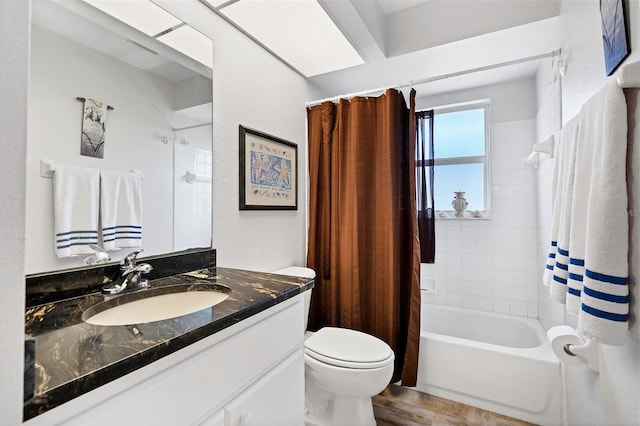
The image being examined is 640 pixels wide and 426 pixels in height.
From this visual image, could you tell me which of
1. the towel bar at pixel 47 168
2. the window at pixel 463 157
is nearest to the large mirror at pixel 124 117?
the towel bar at pixel 47 168

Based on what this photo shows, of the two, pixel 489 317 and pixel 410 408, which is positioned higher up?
pixel 489 317

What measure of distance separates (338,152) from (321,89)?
755mm

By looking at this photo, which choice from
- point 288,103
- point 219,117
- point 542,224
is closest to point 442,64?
point 288,103

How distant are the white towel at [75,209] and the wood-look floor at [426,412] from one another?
1.72 metres

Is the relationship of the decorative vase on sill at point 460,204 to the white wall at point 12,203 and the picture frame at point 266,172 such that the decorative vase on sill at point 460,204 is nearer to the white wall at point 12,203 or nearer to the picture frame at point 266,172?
the picture frame at point 266,172

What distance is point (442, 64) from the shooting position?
7.27 feet

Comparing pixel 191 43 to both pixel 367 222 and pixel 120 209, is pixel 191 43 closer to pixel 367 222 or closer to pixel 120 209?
pixel 120 209

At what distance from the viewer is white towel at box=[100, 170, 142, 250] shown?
1095mm

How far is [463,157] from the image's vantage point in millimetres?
2730

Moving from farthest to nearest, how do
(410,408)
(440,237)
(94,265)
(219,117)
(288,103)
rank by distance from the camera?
(440,237)
(288,103)
(410,408)
(219,117)
(94,265)

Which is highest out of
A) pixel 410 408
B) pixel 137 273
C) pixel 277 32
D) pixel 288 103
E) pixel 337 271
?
pixel 277 32

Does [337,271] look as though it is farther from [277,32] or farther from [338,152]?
[277,32]

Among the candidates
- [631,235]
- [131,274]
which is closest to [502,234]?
[631,235]

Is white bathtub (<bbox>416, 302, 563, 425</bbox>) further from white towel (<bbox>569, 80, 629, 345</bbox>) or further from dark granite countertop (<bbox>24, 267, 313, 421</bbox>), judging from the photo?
dark granite countertop (<bbox>24, 267, 313, 421</bbox>)
